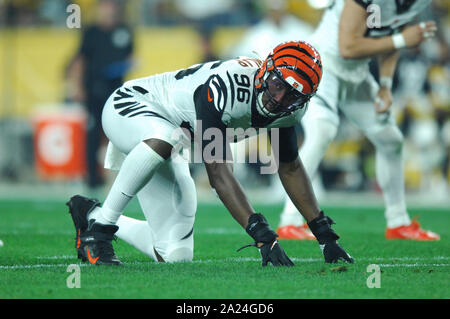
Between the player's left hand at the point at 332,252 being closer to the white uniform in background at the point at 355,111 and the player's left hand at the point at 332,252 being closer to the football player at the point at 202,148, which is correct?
the football player at the point at 202,148

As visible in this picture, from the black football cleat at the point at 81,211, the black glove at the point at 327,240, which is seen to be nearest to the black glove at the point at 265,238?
the black glove at the point at 327,240

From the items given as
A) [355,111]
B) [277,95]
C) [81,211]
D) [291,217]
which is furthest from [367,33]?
[81,211]

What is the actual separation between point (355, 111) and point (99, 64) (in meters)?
5.36

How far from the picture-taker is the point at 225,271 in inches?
179

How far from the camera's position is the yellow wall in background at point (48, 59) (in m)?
15.3

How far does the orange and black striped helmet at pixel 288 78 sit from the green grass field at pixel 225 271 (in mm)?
864

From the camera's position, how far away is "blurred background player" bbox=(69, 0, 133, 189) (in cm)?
1113

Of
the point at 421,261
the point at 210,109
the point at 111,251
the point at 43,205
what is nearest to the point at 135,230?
the point at 111,251

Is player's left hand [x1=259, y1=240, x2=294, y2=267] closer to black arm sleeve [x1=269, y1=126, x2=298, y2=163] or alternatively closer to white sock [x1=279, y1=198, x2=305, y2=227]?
black arm sleeve [x1=269, y1=126, x2=298, y2=163]

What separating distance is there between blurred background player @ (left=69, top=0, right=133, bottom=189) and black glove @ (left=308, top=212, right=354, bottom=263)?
22.0ft

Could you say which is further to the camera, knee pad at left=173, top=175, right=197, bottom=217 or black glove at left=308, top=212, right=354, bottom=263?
knee pad at left=173, top=175, right=197, bottom=217

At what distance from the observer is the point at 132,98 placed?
5.07 m
